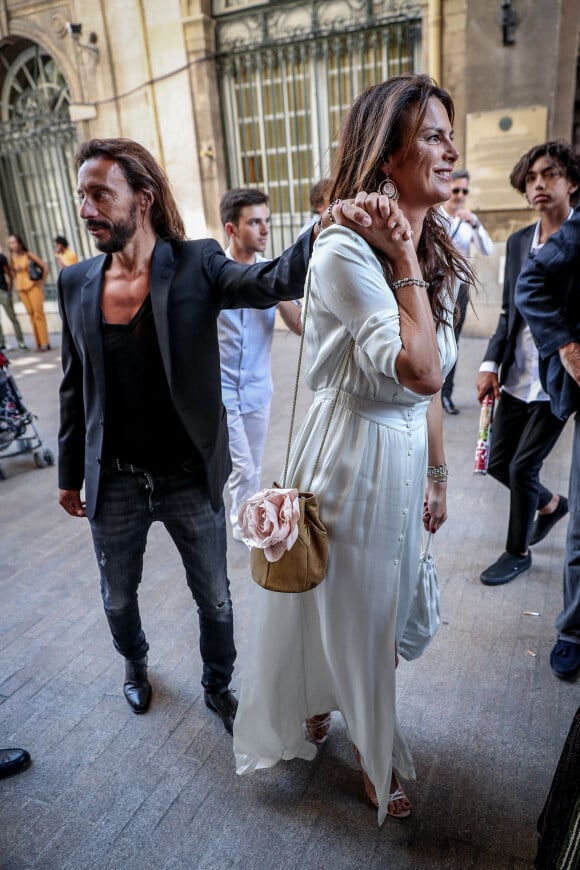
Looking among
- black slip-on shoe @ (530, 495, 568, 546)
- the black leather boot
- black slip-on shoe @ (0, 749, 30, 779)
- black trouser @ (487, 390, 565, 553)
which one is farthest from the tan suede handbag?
black slip-on shoe @ (530, 495, 568, 546)

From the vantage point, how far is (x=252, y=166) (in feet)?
33.9

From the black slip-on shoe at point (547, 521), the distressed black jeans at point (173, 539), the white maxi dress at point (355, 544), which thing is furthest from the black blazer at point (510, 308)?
the distressed black jeans at point (173, 539)

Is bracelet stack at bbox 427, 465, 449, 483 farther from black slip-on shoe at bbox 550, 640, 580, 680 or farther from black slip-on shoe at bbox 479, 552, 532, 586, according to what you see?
black slip-on shoe at bbox 479, 552, 532, 586

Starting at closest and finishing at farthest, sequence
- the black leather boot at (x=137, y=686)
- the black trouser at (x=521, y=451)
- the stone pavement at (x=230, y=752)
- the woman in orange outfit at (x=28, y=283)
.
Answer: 1. the stone pavement at (x=230, y=752)
2. the black leather boot at (x=137, y=686)
3. the black trouser at (x=521, y=451)
4. the woman in orange outfit at (x=28, y=283)

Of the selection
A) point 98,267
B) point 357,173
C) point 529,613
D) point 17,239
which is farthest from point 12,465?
point 17,239

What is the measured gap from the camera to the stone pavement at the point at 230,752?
6.43ft

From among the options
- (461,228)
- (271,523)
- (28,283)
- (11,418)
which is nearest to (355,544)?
(271,523)

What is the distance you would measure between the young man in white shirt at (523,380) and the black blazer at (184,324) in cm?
165

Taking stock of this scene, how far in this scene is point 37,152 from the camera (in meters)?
12.1

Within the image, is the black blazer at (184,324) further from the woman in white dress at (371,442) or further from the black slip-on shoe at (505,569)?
the black slip-on shoe at (505,569)

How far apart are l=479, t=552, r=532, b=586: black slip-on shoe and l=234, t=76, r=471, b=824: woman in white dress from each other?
4.28ft

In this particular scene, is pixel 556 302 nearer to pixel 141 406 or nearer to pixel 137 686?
pixel 141 406

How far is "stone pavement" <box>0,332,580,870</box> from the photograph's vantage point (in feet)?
6.43

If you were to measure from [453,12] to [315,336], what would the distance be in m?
8.15
